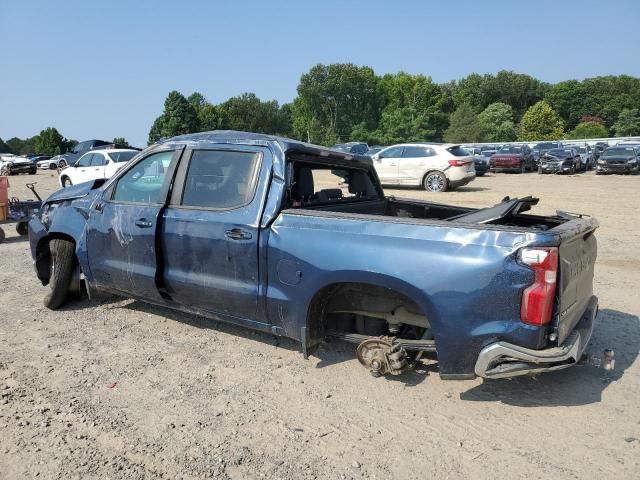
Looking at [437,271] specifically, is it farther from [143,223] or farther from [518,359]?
[143,223]

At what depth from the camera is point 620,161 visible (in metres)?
27.2

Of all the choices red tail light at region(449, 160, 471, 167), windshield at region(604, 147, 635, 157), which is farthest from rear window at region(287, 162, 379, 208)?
windshield at region(604, 147, 635, 157)

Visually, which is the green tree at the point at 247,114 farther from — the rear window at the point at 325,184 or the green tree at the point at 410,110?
the rear window at the point at 325,184

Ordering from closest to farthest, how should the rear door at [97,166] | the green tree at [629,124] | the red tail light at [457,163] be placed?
the red tail light at [457,163], the rear door at [97,166], the green tree at [629,124]

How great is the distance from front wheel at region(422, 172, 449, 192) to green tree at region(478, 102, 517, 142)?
67234 mm

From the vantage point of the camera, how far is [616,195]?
16781 millimetres

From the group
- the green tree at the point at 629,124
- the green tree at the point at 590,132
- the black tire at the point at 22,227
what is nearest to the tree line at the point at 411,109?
the green tree at the point at 629,124

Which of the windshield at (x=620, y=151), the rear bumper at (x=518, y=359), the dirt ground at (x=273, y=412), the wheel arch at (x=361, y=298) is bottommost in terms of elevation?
the dirt ground at (x=273, y=412)

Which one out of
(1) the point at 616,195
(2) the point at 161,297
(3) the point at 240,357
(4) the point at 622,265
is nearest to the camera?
(3) the point at 240,357

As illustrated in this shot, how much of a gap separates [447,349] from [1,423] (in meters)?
2.78

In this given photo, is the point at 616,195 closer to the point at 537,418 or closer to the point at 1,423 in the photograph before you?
the point at 537,418

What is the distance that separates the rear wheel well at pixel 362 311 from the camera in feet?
11.3

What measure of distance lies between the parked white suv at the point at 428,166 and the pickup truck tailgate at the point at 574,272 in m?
14.0

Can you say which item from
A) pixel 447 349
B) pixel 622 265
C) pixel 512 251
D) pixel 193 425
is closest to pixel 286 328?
pixel 193 425
